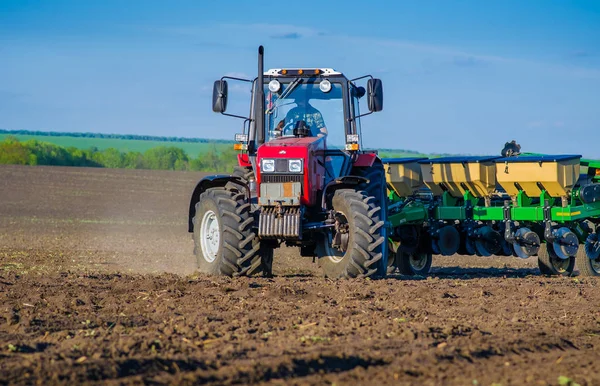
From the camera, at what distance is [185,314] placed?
815cm

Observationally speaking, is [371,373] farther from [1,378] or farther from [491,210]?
[491,210]

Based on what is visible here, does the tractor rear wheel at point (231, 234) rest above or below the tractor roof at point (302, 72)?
below

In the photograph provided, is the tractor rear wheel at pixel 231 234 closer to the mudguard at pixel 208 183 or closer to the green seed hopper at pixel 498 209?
the mudguard at pixel 208 183

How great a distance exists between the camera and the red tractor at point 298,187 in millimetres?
10875

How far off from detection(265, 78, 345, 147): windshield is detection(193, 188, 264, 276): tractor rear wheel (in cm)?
108

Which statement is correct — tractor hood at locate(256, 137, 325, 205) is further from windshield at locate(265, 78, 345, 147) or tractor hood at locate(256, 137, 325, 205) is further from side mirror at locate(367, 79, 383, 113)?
side mirror at locate(367, 79, 383, 113)

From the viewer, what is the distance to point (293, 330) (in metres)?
7.46

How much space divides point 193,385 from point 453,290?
5.62 meters

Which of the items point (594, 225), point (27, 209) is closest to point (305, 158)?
point (594, 225)


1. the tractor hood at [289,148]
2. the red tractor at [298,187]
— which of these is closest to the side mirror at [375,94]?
the red tractor at [298,187]

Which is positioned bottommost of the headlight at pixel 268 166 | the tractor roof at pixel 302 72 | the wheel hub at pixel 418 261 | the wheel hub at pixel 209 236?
the wheel hub at pixel 418 261

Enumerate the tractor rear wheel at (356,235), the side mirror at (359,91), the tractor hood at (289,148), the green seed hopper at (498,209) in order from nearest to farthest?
the tractor rear wheel at (356,235) → the tractor hood at (289,148) → the side mirror at (359,91) → the green seed hopper at (498,209)

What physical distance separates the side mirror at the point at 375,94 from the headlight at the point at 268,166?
132cm

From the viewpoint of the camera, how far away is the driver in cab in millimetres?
11781
